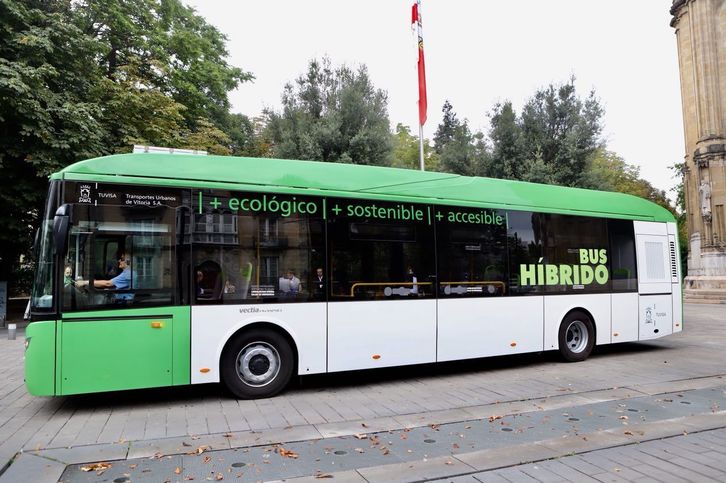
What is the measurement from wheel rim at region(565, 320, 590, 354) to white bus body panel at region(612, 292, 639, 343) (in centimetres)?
76

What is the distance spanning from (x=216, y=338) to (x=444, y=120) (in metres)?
70.5

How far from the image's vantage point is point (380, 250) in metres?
8.05

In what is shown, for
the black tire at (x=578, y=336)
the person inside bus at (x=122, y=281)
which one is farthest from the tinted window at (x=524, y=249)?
the person inside bus at (x=122, y=281)

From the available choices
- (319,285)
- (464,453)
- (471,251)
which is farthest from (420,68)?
(464,453)

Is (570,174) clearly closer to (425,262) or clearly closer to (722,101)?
(722,101)

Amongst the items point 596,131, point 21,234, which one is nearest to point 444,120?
point 596,131

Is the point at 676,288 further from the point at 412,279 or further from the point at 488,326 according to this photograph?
the point at 412,279

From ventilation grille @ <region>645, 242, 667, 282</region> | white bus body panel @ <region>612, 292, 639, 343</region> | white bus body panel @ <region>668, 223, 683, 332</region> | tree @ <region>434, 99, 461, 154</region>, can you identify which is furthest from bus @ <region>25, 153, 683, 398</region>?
tree @ <region>434, 99, 461, 154</region>

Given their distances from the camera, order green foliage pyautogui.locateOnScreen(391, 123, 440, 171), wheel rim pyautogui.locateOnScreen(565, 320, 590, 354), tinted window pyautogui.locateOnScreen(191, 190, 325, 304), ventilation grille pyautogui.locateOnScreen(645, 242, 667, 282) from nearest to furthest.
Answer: tinted window pyautogui.locateOnScreen(191, 190, 325, 304) → wheel rim pyautogui.locateOnScreen(565, 320, 590, 354) → ventilation grille pyautogui.locateOnScreen(645, 242, 667, 282) → green foliage pyautogui.locateOnScreen(391, 123, 440, 171)

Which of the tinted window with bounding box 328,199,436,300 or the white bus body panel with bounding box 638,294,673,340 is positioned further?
the white bus body panel with bounding box 638,294,673,340

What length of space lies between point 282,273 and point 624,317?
7.69m

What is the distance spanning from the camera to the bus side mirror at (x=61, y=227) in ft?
19.9

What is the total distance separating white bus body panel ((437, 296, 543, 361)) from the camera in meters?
8.55

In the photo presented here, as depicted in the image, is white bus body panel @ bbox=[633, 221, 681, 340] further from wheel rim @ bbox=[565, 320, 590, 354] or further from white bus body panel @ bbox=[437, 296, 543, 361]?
white bus body panel @ bbox=[437, 296, 543, 361]
